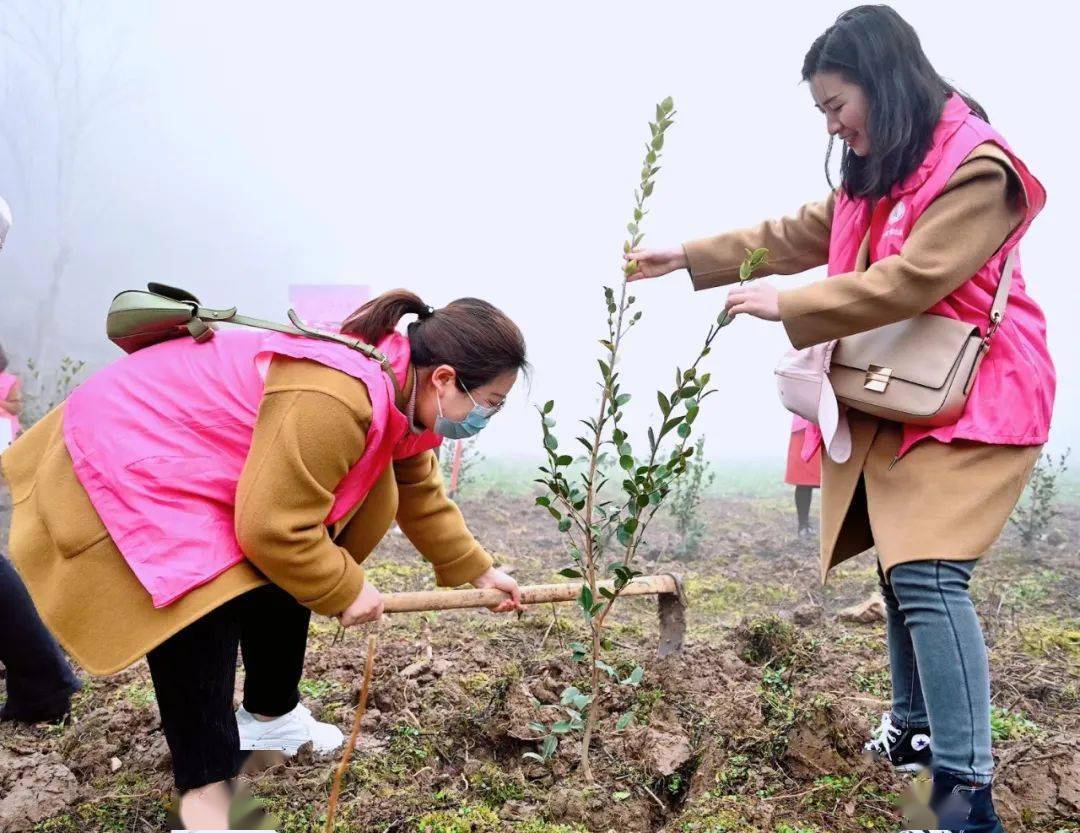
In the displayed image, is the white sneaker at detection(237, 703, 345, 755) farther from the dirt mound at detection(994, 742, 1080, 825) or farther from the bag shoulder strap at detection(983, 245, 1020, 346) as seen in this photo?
the bag shoulder strap at detection(983, 245, 1020, 346)

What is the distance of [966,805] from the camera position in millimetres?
1662

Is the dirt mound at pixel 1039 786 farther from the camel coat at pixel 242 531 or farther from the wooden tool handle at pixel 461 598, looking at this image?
the camel coat at pixel 242 531

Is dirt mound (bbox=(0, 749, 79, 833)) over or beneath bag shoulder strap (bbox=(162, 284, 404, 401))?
beneath

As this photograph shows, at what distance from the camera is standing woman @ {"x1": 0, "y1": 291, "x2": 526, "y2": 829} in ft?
5.45

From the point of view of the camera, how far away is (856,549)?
2.16 meters

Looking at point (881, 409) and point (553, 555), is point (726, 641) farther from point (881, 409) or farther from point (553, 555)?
point (553, 555)

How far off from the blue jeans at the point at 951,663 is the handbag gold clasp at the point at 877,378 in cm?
39

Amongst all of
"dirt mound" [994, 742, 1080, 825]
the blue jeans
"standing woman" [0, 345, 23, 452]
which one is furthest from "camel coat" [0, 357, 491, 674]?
"standing woman" [0, 345, 23, 452]

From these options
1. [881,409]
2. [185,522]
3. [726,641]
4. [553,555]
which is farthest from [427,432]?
[553,555]

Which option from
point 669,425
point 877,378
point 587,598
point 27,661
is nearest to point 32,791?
point 27,661

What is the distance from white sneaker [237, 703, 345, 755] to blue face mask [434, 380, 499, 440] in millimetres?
971

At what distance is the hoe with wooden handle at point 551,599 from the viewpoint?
2340 mm

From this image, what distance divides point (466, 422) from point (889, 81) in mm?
1231

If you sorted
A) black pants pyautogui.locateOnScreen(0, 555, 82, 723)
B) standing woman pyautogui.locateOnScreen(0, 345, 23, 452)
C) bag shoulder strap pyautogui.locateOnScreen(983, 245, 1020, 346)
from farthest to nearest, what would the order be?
1. standing woman pyautogui.locateOnScreen(0, 345, 23, 452)
2. black pants pyautogui.locateOnScreen(0, 555, 82, 723)
3. bag shoulder strap pyautogui.locateOnScreen(983, 245, 1020, 346)
